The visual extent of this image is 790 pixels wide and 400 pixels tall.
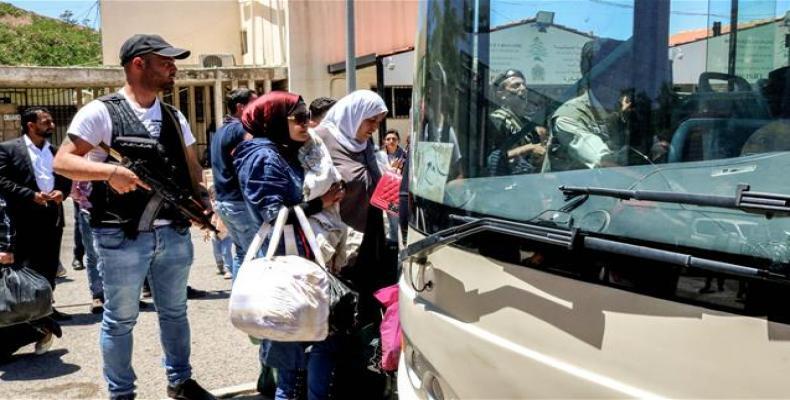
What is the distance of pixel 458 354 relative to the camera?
2.16 meters

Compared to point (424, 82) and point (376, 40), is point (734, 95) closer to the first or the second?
point (424, 82)

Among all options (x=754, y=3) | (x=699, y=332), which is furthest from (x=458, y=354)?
(x=754, y=3)

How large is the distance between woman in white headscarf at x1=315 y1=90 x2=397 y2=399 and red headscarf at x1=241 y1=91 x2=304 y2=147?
18.1 inches

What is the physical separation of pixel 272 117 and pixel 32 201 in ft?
10.9

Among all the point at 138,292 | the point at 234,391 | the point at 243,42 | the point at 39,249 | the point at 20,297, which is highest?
the point at 243,42

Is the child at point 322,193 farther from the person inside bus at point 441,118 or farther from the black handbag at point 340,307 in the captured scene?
the person inside bus at point 441,118

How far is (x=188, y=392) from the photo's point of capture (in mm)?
3932

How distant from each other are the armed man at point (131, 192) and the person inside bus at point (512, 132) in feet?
6.43

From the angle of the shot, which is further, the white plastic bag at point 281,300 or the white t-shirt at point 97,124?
the white t-shirt at point 97,124

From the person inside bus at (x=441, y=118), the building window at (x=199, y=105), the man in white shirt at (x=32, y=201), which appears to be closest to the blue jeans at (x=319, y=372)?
the person inside bus at (x=441, y=118)

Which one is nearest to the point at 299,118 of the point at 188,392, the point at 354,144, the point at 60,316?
the point at 354,144

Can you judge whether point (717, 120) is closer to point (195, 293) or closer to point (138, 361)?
point (138, 361)

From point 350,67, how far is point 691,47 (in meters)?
9.42

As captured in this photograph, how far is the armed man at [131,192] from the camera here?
136 inches
